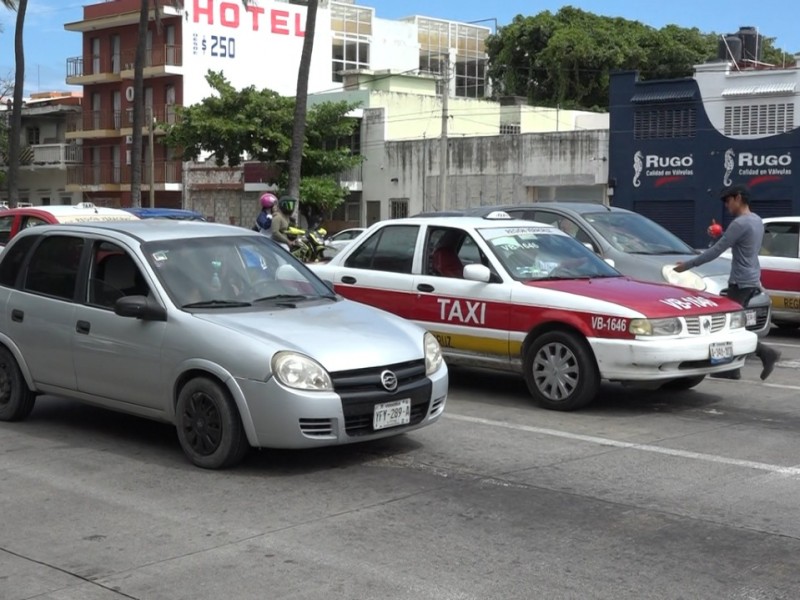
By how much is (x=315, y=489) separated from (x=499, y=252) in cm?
407

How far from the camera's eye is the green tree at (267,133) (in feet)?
148

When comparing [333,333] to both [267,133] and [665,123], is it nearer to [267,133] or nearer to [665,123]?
[665,123]

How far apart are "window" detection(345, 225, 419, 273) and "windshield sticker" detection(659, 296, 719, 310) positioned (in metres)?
2.60

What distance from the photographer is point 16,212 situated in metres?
15.0

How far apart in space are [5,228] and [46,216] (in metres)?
1.07

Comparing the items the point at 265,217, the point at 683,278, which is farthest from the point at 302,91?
the point at 683,278

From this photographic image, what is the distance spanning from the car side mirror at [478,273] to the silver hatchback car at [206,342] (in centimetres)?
183

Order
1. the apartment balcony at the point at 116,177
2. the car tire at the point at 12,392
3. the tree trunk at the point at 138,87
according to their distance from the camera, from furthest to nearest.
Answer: the apartment balcony at the point at 116,177 < the tree trunk at the point at 138,87 < the car tire at the point at 12,392

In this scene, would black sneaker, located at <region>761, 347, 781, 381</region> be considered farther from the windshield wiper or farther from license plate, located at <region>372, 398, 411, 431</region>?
the windshield wiper

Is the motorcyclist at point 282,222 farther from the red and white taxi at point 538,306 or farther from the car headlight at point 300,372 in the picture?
the car headlight at point 300,372

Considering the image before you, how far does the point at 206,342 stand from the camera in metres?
7.49

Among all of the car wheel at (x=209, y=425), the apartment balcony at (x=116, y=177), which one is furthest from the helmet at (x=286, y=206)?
the apartment balcony at (x=116, y=177)

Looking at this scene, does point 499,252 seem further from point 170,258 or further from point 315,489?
point 315,489

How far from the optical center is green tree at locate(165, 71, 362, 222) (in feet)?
148
